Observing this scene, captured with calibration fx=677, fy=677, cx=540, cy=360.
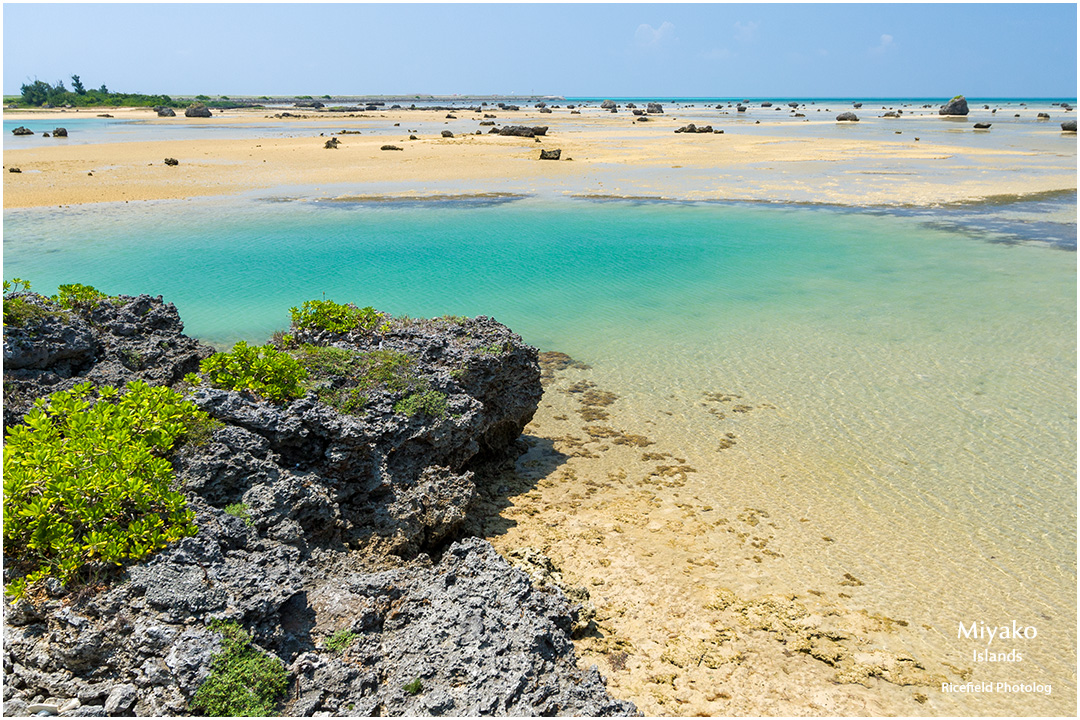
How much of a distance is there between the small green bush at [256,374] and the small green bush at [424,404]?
4.12 ft

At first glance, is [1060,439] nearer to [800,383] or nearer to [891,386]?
[891,386]

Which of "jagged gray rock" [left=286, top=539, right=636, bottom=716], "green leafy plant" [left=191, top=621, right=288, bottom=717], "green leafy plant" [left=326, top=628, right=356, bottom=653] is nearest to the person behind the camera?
"green leafy plant" [left=191, top=621, right=288, bottom=717]

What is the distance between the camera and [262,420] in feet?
23.6

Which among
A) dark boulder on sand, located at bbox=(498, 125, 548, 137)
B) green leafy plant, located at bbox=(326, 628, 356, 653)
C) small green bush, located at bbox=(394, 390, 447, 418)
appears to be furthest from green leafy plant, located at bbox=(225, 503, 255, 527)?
dark boulder on sand, located at bbox=(498, 125, 548, 137)

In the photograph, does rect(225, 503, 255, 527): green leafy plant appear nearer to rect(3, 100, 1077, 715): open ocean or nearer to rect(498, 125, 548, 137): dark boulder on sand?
rect(3, 100, 1077, 715): open ocean

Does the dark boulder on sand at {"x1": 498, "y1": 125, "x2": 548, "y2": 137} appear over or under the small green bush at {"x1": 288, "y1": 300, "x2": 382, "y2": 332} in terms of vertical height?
over

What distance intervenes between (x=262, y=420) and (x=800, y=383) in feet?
33.5

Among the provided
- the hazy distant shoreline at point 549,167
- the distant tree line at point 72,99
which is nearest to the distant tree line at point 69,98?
the distant tree line at point 72,99

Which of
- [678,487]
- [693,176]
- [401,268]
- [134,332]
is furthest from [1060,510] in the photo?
[693,176]

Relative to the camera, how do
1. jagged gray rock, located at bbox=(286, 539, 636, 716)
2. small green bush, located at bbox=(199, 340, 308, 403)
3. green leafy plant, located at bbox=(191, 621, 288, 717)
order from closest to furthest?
green leafy plant, located at bbox=(191, 621, 288, 717) < jagged gray rock, located at bbox=(286, 539, 636, 716) < small green bush, located at bbox=(199, 340, 308, 403)

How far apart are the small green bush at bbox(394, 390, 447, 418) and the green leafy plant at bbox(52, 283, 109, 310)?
4713 millimetres

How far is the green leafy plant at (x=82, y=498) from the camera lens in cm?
524

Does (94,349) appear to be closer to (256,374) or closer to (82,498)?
(256,374)

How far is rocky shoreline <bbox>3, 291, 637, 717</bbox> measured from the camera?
4988 mm
